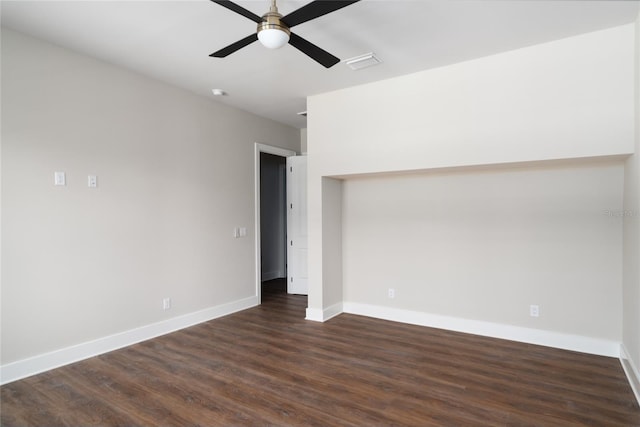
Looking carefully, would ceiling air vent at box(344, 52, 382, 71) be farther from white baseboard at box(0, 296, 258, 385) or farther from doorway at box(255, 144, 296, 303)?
doorway at box(255, 144, 296, 303)

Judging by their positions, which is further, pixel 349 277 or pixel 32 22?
pixel 349 277

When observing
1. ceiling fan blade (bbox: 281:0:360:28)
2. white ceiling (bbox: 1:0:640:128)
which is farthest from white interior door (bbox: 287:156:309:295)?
ceiling fan blade (bbox: 281:0:360:28)

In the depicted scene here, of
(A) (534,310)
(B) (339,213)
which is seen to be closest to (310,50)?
(B) (339,213)

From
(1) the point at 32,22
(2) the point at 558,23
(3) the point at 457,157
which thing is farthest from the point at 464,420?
(1) the point at 32,22

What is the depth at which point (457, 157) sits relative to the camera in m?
3.50

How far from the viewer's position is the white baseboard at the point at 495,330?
3260 mm

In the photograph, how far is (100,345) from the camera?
133 inches

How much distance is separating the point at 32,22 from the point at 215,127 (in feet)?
6.98

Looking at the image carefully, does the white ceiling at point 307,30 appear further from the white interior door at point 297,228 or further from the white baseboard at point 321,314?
the white baseboard at point 321,314

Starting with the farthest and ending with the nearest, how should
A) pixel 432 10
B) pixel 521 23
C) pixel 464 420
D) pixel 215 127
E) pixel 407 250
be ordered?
1. pixel 215 127
2. pixel 407 250
3. pixel 521 23
4. pixel 432 10
5. pixel 464 420

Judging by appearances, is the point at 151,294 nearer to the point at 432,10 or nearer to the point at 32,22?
the point at 32,22

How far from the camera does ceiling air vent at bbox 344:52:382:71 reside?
3292mm

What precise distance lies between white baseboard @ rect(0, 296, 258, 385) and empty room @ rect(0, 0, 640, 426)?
0.06 ft

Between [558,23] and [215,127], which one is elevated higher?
[558,23]
